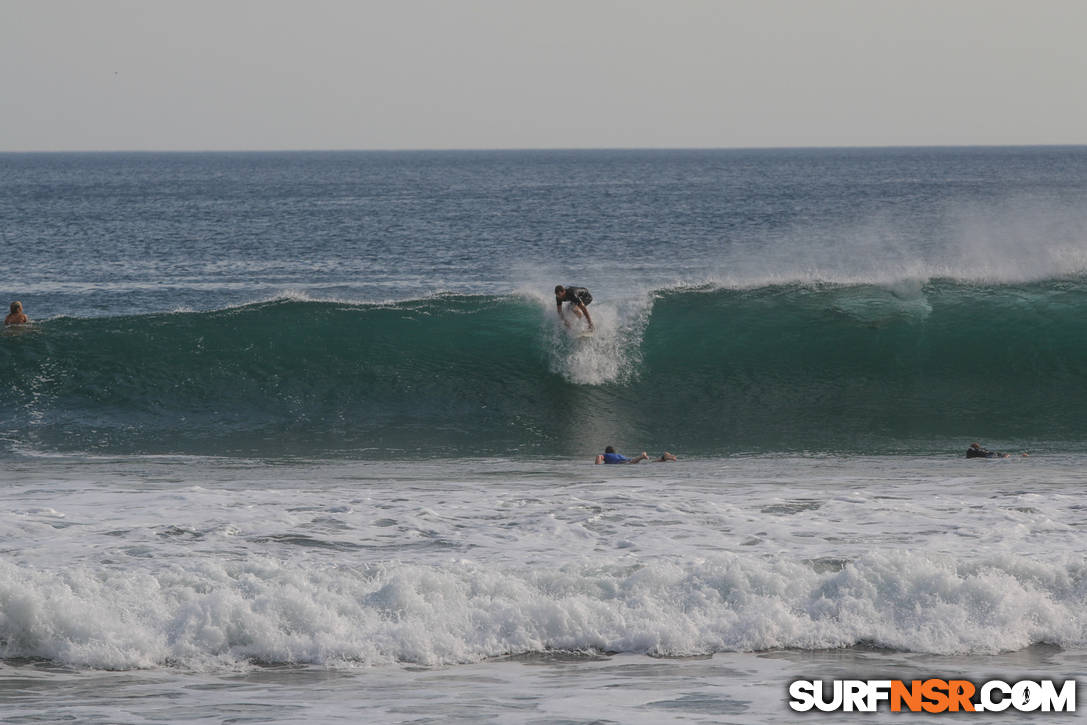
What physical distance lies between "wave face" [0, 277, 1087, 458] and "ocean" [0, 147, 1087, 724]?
72 millimetres

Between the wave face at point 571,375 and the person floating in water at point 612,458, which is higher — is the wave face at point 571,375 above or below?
above

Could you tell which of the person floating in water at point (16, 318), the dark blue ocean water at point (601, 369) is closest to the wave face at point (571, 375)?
the dark blue ocean water at point (601, 369)

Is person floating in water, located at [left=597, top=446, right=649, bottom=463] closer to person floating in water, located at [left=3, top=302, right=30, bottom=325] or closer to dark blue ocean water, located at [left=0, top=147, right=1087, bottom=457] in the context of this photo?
dark blue ocean water, located at [left=0, top=147, right=1087, bottom=457]

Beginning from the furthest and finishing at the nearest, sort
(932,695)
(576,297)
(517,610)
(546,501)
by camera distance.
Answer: (576,297) → (546,501) → (517,610) → (932,695)

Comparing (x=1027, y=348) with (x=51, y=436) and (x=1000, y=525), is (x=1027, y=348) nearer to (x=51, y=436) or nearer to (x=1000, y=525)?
(x=1000, y=525)

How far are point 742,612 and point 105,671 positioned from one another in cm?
437

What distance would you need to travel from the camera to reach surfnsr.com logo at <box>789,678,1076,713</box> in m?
6.89

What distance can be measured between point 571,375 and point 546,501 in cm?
710

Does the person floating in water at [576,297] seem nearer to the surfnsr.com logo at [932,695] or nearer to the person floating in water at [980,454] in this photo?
the person floating in water at [980,454]

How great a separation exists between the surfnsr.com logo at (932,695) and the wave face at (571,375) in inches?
313

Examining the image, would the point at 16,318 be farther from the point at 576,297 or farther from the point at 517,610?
the point at 517,610

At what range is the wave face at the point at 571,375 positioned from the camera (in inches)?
627

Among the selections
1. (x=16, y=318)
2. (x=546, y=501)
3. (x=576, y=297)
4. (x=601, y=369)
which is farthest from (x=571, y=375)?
(x=16, y=318)

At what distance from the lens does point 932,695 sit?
280 inches
